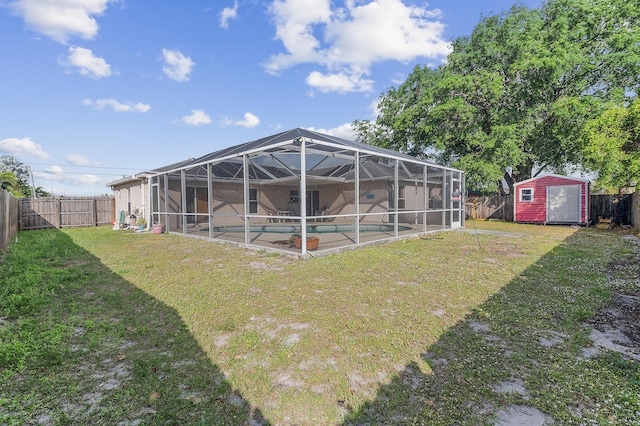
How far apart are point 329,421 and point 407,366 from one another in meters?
0.87

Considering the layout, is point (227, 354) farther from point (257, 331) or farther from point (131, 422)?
point (131, 422)

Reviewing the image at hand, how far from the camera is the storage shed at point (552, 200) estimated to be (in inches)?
517

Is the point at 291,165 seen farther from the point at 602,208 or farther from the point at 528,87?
the point at 602,208

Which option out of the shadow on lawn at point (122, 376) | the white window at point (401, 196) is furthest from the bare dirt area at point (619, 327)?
the white window at point (401, 196)

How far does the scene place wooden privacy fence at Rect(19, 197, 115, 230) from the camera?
13.3 meters

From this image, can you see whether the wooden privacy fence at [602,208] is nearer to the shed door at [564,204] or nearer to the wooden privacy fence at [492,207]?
the wooden privacy fence at [492,207]

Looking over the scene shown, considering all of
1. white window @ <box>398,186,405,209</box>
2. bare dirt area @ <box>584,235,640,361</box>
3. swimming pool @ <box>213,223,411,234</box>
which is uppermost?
white window @ <box>398,186,405,209</box>

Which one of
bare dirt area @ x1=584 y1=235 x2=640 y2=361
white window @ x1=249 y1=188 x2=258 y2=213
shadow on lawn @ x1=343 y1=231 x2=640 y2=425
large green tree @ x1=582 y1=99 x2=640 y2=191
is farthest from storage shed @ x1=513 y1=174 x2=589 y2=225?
white window @ x1=249 y1=188 x2=258 y2=213

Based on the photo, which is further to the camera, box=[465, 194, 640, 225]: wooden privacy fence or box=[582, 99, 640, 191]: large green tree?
box=[465, 194, 640, 225]: wooden privacy fence

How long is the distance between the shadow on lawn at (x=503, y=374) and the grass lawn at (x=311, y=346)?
12 millimetres

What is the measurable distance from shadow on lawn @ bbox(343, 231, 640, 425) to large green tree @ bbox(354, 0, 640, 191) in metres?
13.1

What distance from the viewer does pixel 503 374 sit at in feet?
7.29

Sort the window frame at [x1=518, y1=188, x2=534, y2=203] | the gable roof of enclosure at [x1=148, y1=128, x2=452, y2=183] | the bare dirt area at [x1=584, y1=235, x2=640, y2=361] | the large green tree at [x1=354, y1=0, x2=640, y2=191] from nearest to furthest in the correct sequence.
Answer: the bare dirt area at [x1=584, y1=235, x2=640, y2=361], the gable roof of enclosure at [x1=148, y1=128, x2=452, y2=183], the large green tree at [x1=354, y1=0, x2=640, y2=191], the window frame at [x1=518, y1=188, x2=534, y2=203]

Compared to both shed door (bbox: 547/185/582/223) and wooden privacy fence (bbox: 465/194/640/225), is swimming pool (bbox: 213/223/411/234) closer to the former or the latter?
wooden privacy fence (bbox: 465/194/640/225)
